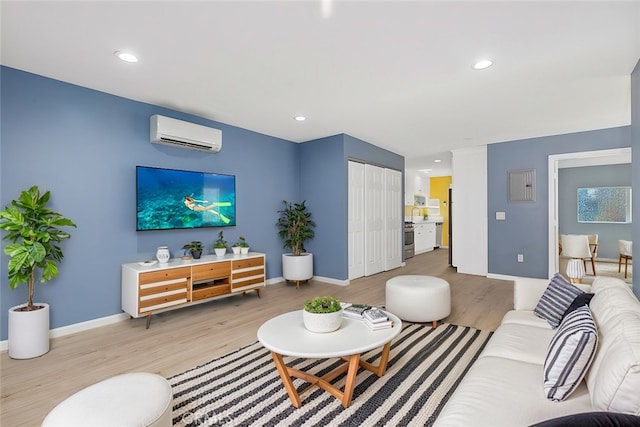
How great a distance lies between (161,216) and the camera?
367 centimetres

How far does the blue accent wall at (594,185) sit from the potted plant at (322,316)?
26.4ft

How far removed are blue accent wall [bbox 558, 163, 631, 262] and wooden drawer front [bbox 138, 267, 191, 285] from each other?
8505mm

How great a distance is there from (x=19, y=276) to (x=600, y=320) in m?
4.02

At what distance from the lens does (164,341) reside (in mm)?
2838

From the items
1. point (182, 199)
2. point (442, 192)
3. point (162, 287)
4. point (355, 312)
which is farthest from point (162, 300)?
point (442, 192)

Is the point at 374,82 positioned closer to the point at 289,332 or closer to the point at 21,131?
the point at 289,332

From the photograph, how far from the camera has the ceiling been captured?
195cm

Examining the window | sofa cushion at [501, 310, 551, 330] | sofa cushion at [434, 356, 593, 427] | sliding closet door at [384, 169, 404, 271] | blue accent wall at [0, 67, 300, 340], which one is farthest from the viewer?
the window

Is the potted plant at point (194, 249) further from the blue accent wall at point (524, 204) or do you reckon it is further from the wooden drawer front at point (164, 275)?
the blue accent wall at point (524, 204)

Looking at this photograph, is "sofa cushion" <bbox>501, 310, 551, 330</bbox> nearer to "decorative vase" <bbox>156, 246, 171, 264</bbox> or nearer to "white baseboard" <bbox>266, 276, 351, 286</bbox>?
"white baseboard" <bbox>266, 276, 351, 286</bbox>

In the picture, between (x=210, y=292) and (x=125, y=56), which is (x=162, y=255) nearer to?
(x=210, y=292)

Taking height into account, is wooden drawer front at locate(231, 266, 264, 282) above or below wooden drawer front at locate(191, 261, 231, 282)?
below

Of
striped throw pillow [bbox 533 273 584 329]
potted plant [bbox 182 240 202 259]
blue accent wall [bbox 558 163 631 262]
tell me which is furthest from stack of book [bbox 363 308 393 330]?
blue accent wall [bbox 558 163 631 262]

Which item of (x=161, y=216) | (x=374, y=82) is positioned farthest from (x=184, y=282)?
(x=374, y=82)
